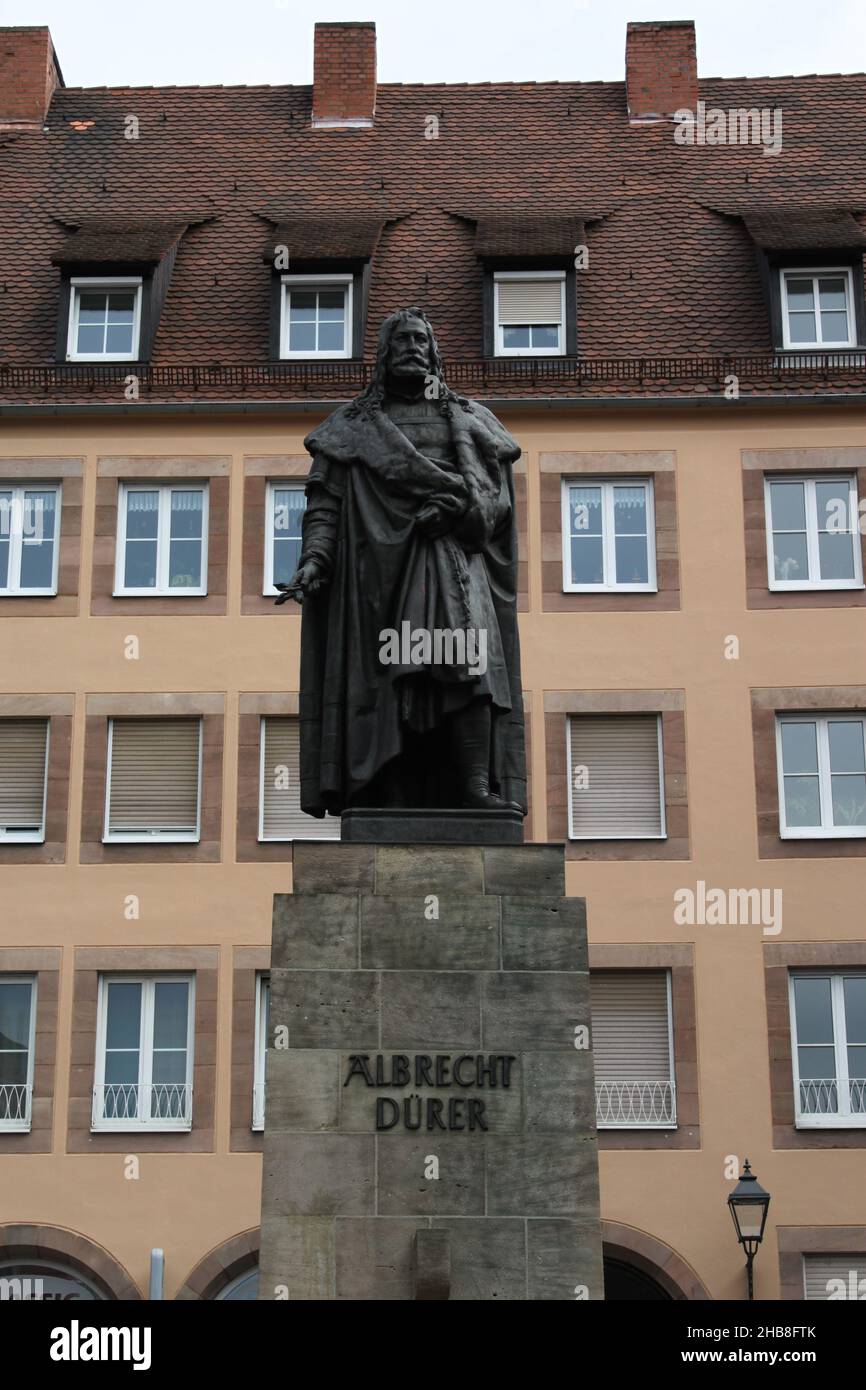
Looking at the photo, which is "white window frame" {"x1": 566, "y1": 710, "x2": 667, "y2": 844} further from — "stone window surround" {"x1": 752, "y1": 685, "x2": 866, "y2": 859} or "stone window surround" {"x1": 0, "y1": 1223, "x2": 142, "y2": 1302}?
"stone window surround" {"x1": 0, "y1": 1223, "x2": 142, "y2": 1302}

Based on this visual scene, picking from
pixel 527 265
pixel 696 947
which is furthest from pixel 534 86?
pixel 696 947

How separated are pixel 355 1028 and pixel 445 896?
74 centimetres

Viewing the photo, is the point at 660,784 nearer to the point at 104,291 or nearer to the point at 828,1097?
the point at 828,1097

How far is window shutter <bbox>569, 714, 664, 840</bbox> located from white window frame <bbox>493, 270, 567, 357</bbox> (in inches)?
197

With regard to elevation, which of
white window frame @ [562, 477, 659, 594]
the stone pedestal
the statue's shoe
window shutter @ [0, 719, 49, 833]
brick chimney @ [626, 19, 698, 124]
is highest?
brick chimney @ [626, 19, 698, 124]

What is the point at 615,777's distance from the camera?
1046 inches

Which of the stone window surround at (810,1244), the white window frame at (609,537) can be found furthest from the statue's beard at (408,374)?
the white window frame at (609,537)

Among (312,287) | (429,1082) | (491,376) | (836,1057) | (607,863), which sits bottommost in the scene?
(429,1082)

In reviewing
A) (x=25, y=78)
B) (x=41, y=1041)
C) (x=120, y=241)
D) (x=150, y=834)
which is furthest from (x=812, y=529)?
(x=25, y=78)

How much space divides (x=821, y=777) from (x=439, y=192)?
34.5 ft

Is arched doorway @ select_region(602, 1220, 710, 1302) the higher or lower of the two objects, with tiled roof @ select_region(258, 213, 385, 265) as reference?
lower

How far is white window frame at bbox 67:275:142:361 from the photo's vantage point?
28875mm

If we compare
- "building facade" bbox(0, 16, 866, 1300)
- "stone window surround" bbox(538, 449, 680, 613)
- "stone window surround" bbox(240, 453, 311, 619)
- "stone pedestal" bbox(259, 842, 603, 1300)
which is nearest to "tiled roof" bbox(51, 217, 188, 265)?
"building facade" bbox(0, 16, 866, 1300)

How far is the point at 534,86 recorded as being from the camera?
1366 inches
